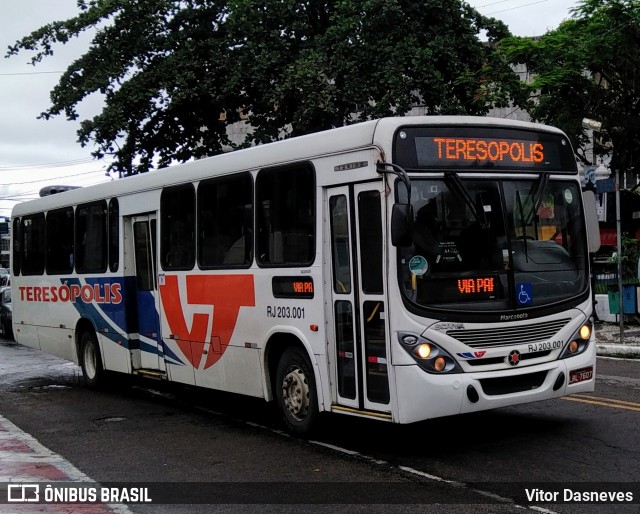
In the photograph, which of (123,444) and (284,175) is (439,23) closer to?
(284,175)

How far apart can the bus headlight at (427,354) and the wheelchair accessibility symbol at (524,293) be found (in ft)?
2.91

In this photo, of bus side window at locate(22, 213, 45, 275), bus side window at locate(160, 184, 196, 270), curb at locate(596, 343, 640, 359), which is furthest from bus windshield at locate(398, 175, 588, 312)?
bus side window at locate(22, 213, 45, 275)

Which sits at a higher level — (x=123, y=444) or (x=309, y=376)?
(x=309, y=376)

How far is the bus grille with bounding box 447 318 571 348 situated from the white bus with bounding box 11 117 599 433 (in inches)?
0.5

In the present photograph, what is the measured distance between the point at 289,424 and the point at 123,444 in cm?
177

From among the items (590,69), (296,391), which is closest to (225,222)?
(296,391)

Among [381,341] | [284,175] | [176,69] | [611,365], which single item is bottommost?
[611,365]

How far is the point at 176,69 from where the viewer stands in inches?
921

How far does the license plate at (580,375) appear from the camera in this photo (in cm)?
815

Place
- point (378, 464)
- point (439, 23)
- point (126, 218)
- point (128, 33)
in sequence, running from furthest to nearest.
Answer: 1. point (128, 33)
2. point (439, 23)
3. point (126, 218)
4. point (378, 464)

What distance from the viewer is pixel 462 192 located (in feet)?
25.5

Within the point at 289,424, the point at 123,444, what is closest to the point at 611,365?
the point at 289,424

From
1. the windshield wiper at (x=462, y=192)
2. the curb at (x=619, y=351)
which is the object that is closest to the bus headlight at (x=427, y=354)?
the windshield wiper at (x=462, y=192)

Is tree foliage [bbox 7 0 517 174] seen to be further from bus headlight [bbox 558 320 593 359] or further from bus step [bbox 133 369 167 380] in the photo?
bus headlight [bbox 558 320 593 359]
